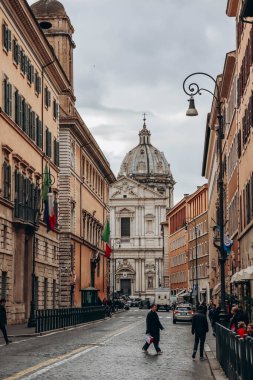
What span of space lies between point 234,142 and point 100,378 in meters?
31.2

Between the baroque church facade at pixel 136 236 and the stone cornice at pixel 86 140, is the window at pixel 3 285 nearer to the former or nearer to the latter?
the stone cornice at pixel 86 140

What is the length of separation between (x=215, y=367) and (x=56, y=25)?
53.0 metres

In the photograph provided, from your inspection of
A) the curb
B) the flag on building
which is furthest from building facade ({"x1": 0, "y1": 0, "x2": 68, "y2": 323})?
the curb

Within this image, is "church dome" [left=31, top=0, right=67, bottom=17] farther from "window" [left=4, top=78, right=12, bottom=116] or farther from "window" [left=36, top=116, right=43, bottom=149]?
"window" [left=4, top=78, right=12, bottom=116]

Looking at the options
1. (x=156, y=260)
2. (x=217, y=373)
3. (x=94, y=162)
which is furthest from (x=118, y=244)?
(x=217, y=373)

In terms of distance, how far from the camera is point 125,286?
152125mm

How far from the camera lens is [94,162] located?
86.1 metres

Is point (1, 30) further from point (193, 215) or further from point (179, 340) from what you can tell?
point (193, 215)

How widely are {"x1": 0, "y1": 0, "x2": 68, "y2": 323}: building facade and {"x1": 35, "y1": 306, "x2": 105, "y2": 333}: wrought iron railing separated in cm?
246

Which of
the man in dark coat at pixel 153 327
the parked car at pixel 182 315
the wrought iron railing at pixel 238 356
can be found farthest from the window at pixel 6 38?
the wrought iron railing at pixel 238 356

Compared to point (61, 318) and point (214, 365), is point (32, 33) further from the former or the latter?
point (214, 365)

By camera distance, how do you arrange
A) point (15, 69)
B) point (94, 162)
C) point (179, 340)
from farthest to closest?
point (94, 162)
point (15, 69)
point (179, 340)

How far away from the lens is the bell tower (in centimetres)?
7022

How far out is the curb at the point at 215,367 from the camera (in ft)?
61.0
